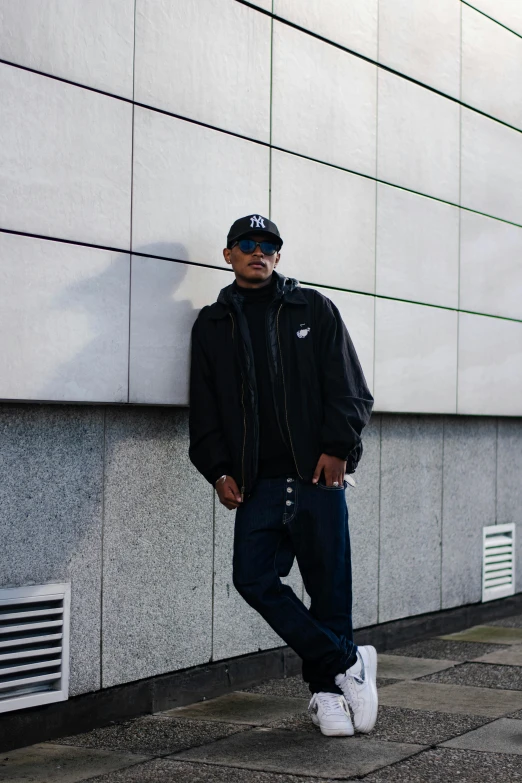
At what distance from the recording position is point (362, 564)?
26.5 ft

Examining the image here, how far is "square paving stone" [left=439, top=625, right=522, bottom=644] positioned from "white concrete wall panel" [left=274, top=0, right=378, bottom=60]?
13.6 ft

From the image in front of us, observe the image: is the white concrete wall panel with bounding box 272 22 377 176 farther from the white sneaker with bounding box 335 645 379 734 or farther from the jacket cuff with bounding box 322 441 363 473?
the white sneaker with bounding box 335 645 379 734

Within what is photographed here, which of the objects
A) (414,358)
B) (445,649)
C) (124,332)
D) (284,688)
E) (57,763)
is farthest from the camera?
(414,358)

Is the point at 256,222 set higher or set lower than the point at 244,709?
higher

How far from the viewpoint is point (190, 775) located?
4.97 m

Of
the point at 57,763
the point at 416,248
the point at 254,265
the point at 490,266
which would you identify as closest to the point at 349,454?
the point at 254,265

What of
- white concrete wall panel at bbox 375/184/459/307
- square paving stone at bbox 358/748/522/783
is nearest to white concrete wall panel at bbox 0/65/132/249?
white concrete wall panel at bbox 375/184/459/307

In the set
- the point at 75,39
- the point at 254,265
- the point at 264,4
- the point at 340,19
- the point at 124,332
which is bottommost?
the point at 124,332

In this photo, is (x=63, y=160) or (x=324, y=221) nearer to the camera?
(x=63, y=160)

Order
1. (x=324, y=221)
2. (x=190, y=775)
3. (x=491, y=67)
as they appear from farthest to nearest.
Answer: (x=491, y=67) < (x=324, y=221) < (x=190, y=775)

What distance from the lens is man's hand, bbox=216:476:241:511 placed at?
18.9 feet

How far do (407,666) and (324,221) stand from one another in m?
2.86

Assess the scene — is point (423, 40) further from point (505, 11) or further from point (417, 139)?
point (505, 11)

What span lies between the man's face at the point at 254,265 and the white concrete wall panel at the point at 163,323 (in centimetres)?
54
